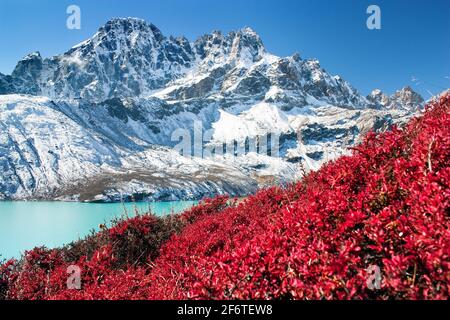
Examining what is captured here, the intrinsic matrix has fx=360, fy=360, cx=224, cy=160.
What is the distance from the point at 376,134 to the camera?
7.25m

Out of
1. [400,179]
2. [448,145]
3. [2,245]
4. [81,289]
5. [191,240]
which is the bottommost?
[2,245]

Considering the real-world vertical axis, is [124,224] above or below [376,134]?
below

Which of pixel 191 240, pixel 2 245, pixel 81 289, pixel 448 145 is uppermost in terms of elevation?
pixel 448 145

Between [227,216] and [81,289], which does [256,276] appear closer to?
[81,289]

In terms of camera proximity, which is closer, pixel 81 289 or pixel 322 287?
pixel 322 287

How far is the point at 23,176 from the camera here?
14650 cm

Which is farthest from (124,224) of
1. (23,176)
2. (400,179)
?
(23,176)

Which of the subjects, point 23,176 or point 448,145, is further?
point 23,176

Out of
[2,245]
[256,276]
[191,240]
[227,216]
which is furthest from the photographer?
[2,245]

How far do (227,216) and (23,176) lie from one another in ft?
522

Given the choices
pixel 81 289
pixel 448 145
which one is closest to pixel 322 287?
pixel 448 145

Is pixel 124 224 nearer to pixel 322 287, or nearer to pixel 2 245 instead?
pixel 322 287
